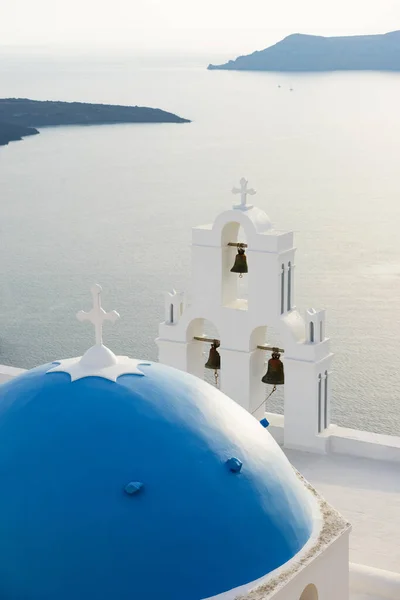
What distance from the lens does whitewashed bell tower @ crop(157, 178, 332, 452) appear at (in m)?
12.7

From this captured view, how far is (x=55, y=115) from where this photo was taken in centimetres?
9062

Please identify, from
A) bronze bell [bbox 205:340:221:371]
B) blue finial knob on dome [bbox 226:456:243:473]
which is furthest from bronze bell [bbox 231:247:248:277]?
blue finial knob on dome [bbox 226:456:243:473]

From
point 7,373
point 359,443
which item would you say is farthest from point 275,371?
point 7,373

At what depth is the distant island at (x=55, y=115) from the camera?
8406 centimetres

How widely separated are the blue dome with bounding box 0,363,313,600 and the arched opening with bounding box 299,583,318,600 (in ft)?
1.12

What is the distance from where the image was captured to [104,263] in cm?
5794

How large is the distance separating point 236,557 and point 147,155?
86349 millimetres

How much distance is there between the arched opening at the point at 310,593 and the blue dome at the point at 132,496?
0.34 m

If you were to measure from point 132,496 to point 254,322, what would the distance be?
5.61 metres

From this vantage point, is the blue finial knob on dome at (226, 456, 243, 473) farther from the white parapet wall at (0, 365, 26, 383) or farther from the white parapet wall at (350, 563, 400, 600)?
the white parapet wall at (0, 365, 26, 383)

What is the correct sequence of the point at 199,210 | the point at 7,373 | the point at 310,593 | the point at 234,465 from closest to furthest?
the point at 234,465
the point at 310,593
the point at 7,373
the point at 199,210

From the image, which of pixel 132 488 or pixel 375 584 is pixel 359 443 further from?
pixel 132 488

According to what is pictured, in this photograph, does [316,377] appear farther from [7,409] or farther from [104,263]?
[104,263]

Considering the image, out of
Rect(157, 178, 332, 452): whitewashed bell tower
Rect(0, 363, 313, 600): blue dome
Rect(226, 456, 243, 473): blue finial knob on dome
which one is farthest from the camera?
Rect(157, 178, 332, 452): whitewashed bell tower
